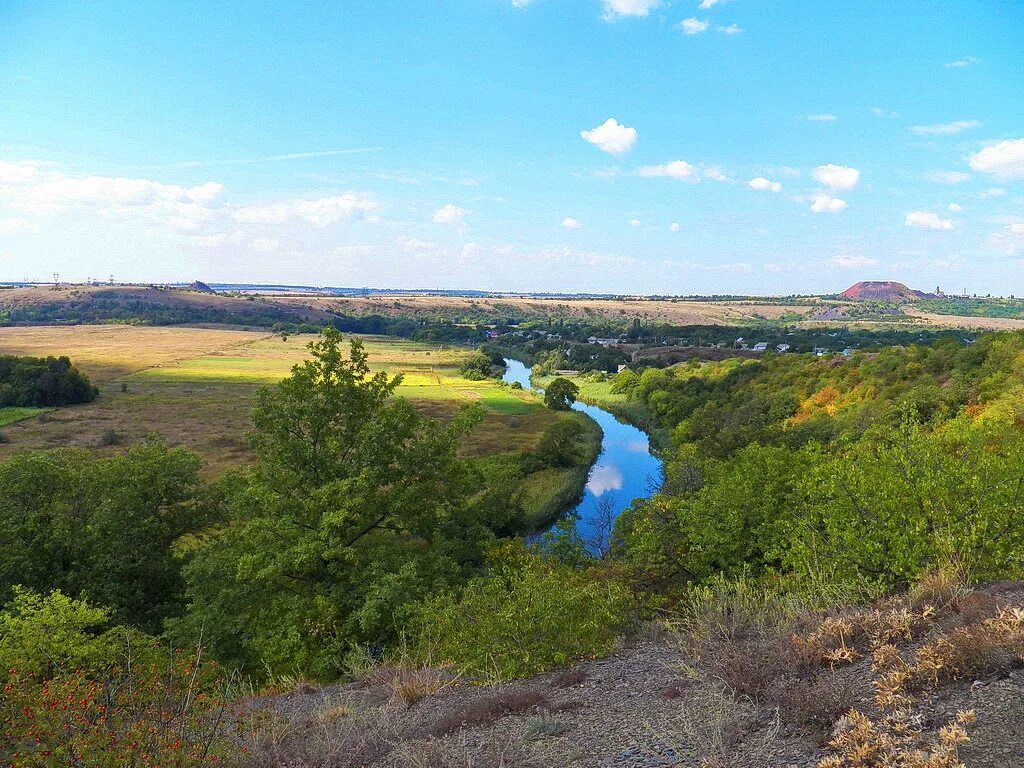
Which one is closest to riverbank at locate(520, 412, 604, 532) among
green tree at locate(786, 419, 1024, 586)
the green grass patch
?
green tree at locate(786, 419, 1024, 586)

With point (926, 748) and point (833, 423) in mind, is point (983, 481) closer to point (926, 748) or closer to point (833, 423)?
point (926, 748)

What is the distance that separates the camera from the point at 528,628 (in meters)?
11.1

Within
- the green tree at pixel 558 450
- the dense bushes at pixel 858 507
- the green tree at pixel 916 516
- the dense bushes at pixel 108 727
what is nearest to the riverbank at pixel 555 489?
the green tree at pixel 558 450

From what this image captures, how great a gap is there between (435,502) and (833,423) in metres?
40.3

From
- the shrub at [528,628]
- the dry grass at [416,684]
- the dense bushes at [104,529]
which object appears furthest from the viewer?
the dense bushes at [104,529]

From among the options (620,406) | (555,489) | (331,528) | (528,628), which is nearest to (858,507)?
(528,628)

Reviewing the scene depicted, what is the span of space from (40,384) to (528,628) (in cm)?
9045

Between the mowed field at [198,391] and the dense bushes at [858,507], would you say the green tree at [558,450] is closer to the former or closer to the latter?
the mowed field at [198,391]

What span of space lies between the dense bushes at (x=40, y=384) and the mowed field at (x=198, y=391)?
9.52ft

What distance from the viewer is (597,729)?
25.9 feet

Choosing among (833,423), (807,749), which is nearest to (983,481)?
(807,749)

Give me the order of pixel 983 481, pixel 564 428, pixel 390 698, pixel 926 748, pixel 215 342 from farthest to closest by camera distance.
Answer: pixel 215 342 → pixel 564 428 → pixel 983 481 → pixel 390 698 → pixel 926 748

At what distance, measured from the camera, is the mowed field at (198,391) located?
61312mm

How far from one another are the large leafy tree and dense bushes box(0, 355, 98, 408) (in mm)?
76431
